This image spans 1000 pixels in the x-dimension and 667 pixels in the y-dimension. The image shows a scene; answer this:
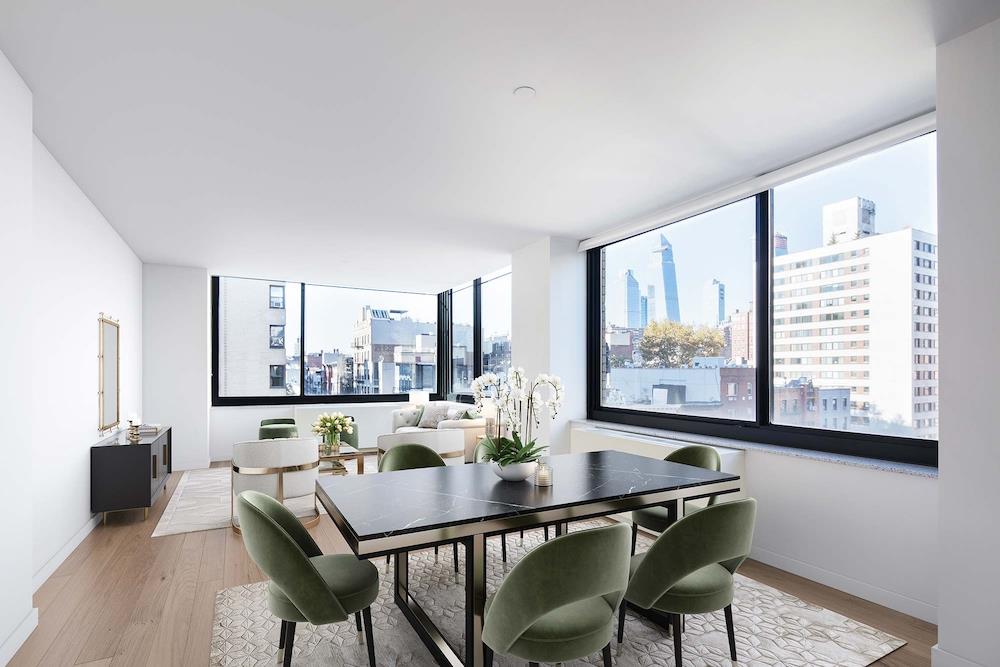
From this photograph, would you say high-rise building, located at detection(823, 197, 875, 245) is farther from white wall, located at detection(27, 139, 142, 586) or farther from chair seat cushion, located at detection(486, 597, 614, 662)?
white wall, located at detection(27, 139, 142, 586)

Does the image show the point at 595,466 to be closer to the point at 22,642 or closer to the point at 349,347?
the point at 22,642

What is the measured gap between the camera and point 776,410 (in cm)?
388

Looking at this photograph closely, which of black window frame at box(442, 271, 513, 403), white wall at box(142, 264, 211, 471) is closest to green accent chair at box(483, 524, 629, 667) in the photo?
black window frame at box(442, 271, 513, 403)

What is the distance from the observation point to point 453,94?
8.95ft

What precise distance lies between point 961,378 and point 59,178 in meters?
5.39

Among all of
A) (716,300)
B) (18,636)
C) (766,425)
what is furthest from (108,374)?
(766,425)

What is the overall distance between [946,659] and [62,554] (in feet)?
16.8

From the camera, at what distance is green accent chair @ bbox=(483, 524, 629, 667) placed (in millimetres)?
1676

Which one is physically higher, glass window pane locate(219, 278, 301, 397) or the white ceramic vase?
glass window pane locate(219, 278, 301, 397)

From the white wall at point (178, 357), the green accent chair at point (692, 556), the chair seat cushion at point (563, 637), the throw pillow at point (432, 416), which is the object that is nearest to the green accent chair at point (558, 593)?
the chair seat cushion at point (563, 637)

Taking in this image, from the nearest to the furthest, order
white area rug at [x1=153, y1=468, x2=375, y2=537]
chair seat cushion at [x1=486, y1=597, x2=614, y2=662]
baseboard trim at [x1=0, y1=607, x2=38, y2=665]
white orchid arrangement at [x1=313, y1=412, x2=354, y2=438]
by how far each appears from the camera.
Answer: chair seat cushion at [x1=486, y1=597, x2=614, y2=662], baseboard trim at [x1=0, y1=607, x2=38, y2=665], white area rug at [x1=153, y1=468, x2=375, y2=537], white orchid arrangement at [x1=313, y1=412, x2=354, y2=438]

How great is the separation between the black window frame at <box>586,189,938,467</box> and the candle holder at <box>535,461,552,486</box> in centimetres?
210

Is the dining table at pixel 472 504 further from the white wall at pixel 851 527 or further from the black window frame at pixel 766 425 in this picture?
the black window frame at pixel 766 425

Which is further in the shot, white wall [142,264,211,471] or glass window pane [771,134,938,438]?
white wall [142,264,211,471]
